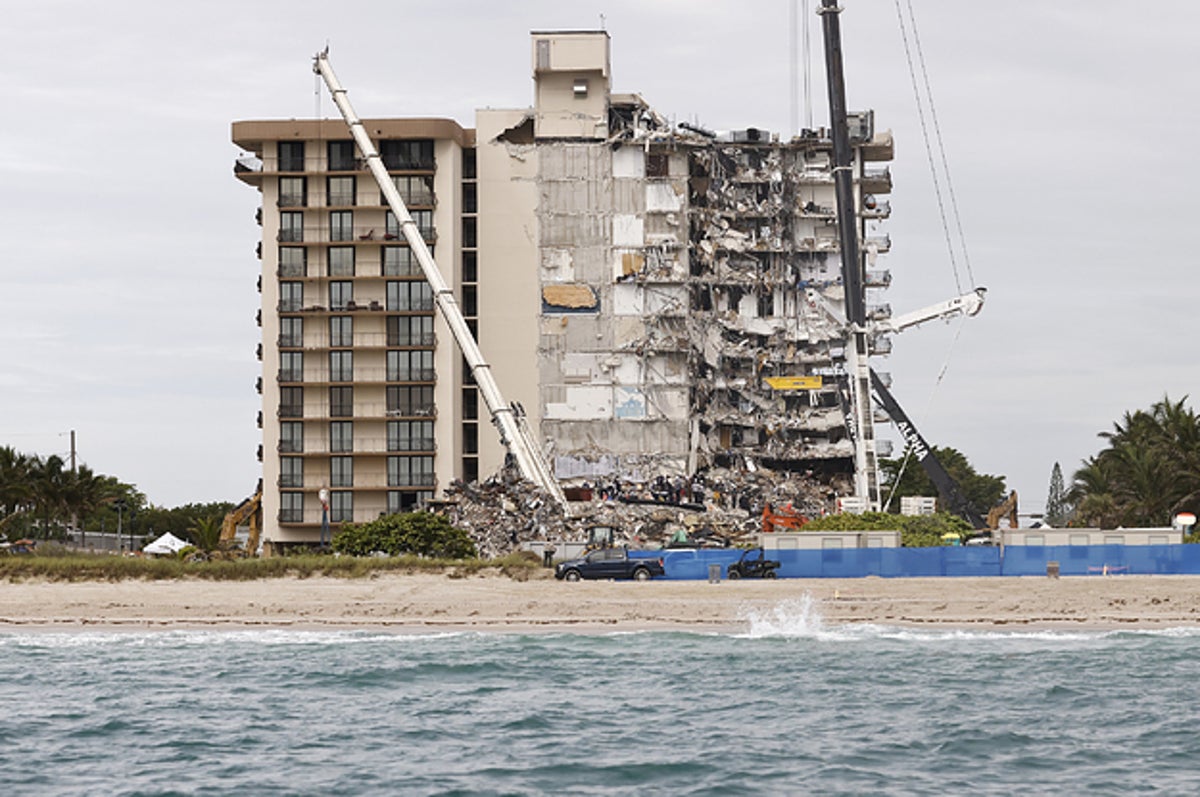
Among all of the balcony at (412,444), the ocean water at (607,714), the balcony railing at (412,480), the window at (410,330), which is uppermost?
the window at (410,330)

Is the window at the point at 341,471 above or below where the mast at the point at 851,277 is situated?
below

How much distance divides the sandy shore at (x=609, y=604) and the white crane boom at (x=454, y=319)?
3603 centimetres

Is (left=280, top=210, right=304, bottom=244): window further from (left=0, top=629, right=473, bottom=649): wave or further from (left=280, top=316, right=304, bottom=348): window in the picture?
(left=0, top=629, right=473, bottom=649): wave

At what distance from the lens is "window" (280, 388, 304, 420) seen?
388 ft

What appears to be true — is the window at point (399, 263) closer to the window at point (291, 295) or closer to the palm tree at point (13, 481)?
the window at point (291, 295)

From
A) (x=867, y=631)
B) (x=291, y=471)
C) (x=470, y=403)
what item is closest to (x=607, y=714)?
(x=867, y=631)

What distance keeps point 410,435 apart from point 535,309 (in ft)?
41.5

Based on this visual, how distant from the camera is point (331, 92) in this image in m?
114

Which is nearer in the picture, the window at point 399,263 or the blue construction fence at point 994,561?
the blue construction fence at point 994,561

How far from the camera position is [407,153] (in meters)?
120

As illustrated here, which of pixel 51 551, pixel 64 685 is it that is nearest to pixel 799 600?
pixel 64 685

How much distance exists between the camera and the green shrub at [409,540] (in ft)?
261

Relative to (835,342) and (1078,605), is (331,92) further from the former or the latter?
(1078,605)

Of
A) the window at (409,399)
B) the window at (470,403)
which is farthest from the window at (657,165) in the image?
the window at (409,399)
